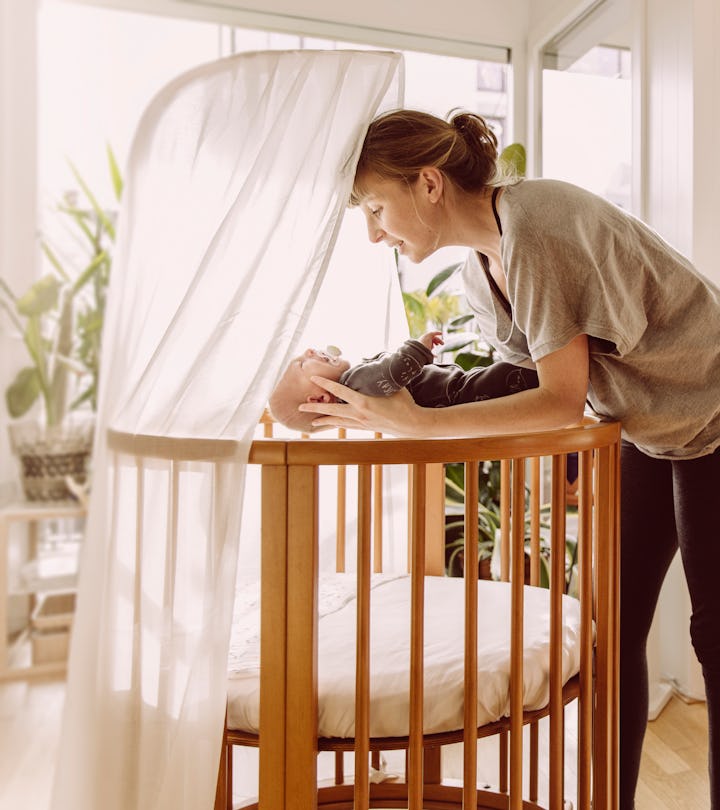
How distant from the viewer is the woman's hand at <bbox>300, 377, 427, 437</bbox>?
1004mm

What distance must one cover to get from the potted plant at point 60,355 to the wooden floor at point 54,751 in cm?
55

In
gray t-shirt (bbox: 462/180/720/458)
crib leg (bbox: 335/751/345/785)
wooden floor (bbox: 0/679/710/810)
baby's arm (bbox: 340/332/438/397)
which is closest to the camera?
gray t-shirt (bbox: 462/180/720/458)

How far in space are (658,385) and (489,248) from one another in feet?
1.13

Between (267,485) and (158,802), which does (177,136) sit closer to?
(267,485)

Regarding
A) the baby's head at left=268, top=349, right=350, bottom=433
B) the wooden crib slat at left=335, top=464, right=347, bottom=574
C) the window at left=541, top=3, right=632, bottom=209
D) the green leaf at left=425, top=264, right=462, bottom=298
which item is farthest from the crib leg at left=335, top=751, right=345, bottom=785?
the window at left=541, top=3, right=632, bottom=209

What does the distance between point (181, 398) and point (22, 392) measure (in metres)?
1.27

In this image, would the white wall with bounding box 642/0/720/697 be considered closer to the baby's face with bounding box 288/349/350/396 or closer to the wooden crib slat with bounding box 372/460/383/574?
the wooden crib slat with bounding box 372/460/383/574

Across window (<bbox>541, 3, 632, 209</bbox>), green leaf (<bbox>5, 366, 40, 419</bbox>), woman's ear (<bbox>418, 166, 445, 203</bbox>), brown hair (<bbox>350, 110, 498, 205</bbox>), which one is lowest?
green leaf (<bbox>5, 366, 40, 419</bbox>)

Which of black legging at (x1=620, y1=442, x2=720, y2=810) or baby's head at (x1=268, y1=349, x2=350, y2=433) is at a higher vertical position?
baby's head at (x1=268, y1=349, x2=350, y2=433)

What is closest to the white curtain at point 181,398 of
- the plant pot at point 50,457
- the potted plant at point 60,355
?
the potted plant at point 60,355

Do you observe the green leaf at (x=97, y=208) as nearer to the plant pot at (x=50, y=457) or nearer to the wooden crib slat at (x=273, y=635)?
the plant pot at (x=50, y=457)

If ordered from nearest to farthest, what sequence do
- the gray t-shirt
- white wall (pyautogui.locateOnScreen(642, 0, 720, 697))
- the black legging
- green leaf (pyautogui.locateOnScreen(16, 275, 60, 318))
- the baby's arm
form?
the gray t-shirt → the baby's arm → the black legging → white wall (pyautogui.locateOnScreen(642, 0, 720, 697)) → green leaf (pyautogui.locateOnScreen(16, 275, 60, 318))

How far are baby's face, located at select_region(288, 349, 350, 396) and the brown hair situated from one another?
0.26m

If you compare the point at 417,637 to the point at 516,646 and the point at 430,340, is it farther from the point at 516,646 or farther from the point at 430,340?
the point at 430,340
